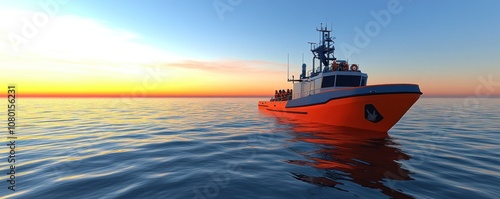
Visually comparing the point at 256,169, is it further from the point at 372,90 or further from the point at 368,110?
the point at 368,110

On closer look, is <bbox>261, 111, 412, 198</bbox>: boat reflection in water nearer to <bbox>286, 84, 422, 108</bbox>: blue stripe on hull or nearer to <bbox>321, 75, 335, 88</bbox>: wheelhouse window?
<bbox>286, 84, 422, 108</bbox>: blue stripe on hull

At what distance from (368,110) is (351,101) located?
1138 mm

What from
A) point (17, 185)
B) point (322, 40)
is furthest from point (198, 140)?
point (322, 40)

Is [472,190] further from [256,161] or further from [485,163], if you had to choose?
[256,161]

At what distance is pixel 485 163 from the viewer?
7680 millimetres

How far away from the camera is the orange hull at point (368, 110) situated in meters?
13.1

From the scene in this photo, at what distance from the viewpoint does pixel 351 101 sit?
14.1m

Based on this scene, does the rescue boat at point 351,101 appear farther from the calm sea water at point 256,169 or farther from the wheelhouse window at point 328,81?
the calm sea water at point 256,169

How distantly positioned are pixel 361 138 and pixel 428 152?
3.24 metres

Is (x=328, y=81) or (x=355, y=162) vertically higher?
(x=328, y=81)

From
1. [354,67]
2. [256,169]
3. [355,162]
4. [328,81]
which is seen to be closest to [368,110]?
[328,81]

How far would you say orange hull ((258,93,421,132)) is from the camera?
13.1m

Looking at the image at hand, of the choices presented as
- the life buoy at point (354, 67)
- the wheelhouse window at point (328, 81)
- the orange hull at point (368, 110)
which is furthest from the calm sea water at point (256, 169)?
the life buoy at point (354, 67)

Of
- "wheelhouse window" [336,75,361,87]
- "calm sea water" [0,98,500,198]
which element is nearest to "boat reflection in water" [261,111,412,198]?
"calm sea water" [0,98,500,198]
